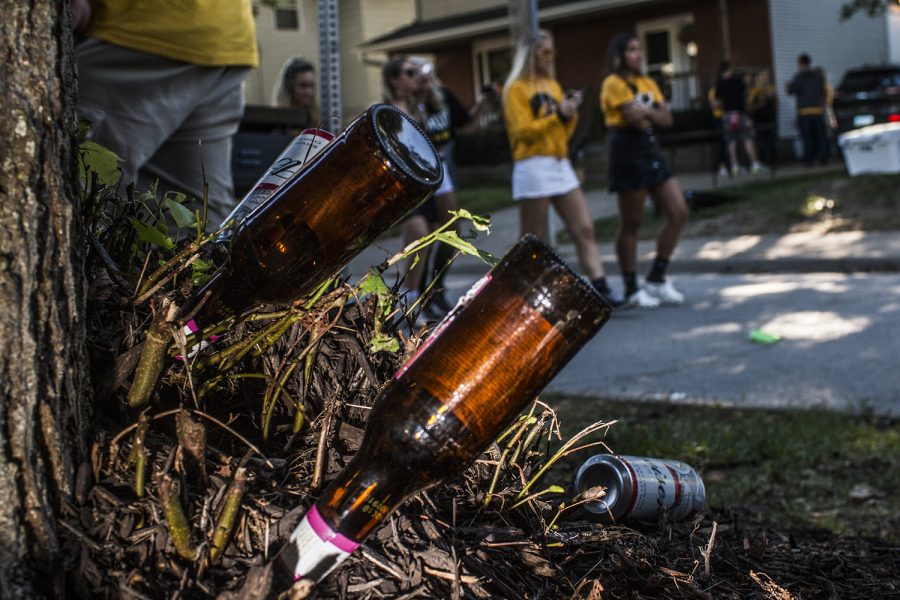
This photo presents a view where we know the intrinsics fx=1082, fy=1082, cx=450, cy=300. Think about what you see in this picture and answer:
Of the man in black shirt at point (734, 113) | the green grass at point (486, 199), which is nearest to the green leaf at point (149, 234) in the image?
the green grass at point (486, 199)

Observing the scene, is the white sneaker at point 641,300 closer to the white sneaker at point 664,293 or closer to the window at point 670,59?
the white sneaker at point 664,293

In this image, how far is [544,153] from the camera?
837cm

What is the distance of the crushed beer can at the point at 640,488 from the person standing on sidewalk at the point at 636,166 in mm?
6329

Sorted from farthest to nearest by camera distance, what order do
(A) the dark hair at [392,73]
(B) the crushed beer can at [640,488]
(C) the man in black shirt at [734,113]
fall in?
1. (C) the man in black shirt at [734,113]
2. (A) the dark hair at [392,73]
3. (B) the crushed beer can at [640,488]

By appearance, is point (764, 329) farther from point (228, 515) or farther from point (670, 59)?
point (670, 59)

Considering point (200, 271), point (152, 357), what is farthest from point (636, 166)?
point (152, 357)

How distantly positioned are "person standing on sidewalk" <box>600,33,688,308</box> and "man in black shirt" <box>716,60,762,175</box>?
504 inches

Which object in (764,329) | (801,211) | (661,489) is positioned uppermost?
(661,489)

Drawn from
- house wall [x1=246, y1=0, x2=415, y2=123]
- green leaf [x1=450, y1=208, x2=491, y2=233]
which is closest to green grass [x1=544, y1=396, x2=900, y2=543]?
green leaf [x1=450, y1=208, x2=491, y2=233]

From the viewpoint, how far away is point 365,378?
6.38 feet

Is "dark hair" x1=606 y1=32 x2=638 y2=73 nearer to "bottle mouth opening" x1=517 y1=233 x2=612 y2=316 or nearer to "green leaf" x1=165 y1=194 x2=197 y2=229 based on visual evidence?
"green leaf" x1=165 y1=194 x2=197 y2=229

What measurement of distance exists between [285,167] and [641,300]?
22.9ft

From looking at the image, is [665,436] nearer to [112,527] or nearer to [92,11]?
[92,11]

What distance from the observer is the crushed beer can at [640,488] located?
7.28 feet
